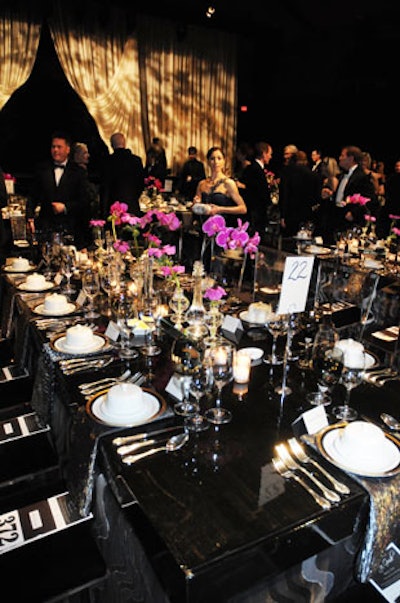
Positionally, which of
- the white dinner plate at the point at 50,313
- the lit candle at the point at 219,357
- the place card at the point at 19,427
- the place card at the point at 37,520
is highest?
the lit candle at the point at 219,357

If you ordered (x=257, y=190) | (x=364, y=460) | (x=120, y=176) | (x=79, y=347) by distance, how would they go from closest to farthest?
(x=364, y=460), (x=79, y=347), (x=120, y=176), (x=257, y=190)

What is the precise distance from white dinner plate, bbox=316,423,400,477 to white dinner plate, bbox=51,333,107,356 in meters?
0.89

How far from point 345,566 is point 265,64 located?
10331 millimetres

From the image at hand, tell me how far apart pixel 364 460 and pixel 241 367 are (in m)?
0.49

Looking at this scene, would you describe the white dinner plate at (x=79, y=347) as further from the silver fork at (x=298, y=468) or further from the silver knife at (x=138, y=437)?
the silver fork at (x=298, y=468)

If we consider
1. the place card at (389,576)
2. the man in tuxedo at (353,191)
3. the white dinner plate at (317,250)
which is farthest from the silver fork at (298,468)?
the man in tuxedo at (353,191)

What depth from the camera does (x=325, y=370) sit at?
1.40 meters

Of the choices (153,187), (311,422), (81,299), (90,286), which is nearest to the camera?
(311,422)

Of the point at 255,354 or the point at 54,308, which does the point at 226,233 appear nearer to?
the point at 255,354

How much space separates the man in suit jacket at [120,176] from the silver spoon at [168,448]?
3.98 metres

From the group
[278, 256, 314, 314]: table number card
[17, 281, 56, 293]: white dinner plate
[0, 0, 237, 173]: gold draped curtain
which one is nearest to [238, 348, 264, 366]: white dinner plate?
[278, 256, 314, 314]: table number card

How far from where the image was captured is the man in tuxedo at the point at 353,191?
4.68 m

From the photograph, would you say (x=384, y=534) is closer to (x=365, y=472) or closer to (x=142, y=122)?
(x=365, y=472)

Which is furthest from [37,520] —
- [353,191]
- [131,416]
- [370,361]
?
[353,191]
